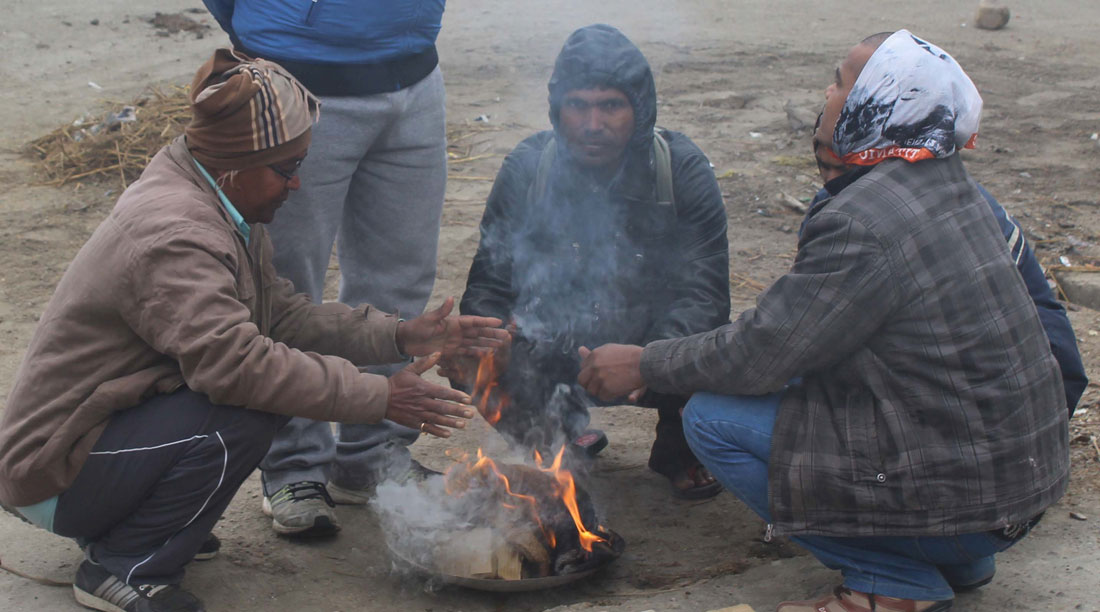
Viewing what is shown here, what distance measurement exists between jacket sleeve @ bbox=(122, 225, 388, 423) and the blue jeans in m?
1.02

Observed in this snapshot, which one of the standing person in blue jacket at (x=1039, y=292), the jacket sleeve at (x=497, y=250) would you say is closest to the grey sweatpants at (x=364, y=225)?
the jacket sleeve at (x=497, y=250)

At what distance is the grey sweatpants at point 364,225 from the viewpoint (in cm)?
335

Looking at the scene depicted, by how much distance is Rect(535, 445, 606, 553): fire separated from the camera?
3254 mm

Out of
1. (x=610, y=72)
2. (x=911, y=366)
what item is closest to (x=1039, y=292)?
(x=911, y=366)

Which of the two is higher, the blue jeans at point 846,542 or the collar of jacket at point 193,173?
the collar of jacket at point 193,173

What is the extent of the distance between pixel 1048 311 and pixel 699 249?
1.23 metres

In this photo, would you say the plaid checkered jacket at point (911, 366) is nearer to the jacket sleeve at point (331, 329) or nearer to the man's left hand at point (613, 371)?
the man's left hand at point (613, 371)

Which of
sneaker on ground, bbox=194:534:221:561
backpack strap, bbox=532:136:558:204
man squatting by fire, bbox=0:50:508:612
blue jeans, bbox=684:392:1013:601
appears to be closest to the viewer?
man squatting by fire, bbox=0:50:508:612

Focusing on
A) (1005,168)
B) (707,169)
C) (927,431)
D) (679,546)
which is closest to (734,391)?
(927,431)

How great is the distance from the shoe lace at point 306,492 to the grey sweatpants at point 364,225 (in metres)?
0.03

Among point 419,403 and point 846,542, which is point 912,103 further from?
point 419,403

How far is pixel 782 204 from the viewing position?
6.70 meters

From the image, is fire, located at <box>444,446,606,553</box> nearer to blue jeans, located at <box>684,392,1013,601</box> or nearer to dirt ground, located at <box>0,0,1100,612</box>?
dirt ground, located at <box>0,0,1100,612</box>

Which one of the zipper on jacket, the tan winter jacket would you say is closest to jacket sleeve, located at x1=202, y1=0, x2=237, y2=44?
the zipper on jacket
